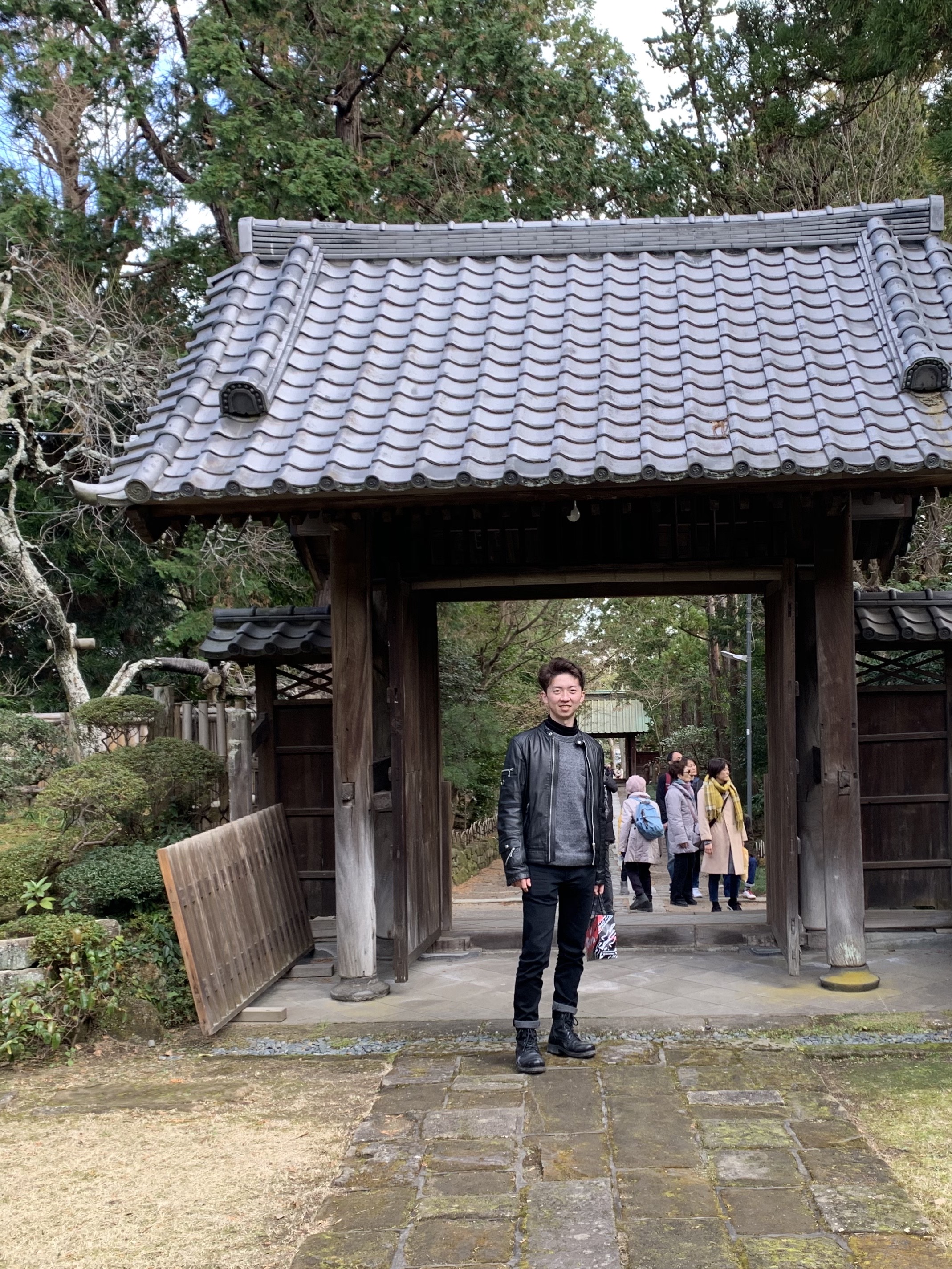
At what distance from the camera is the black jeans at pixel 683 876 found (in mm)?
12914

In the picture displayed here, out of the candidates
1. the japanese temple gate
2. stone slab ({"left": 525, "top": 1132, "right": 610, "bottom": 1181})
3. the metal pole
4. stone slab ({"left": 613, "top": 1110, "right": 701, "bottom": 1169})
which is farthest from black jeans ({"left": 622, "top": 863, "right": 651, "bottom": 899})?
the metal pole

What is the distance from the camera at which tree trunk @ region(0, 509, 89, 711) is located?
16.7 metres

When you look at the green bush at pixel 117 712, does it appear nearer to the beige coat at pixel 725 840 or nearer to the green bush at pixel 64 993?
the green bush at pixel 64 993

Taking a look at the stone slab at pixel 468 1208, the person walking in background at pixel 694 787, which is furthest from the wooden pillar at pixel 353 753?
the person walking in background at pixel 694 787

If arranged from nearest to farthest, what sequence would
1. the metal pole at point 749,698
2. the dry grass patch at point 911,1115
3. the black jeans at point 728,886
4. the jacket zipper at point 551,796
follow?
the dry grass patch at point 911,1115
the jacket zipper at point 551,796
the black jeans at point 728,886
the metal pole at point 749,698

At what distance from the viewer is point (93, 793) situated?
24.8 ft

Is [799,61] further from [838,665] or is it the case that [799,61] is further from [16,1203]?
[16,1203]

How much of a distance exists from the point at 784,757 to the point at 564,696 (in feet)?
7.55

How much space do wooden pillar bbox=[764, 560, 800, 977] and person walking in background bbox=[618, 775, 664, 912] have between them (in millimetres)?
3800

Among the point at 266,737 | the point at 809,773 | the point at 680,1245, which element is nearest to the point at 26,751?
the point at 266,737

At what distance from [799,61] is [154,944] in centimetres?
1676

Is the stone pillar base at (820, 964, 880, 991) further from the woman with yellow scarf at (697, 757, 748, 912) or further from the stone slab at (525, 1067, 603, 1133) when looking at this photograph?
the woman with yellow scarf at (697, 757, 748, 912)

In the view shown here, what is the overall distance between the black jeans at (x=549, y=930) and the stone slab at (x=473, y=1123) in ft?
2.27

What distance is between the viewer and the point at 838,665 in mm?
7312
